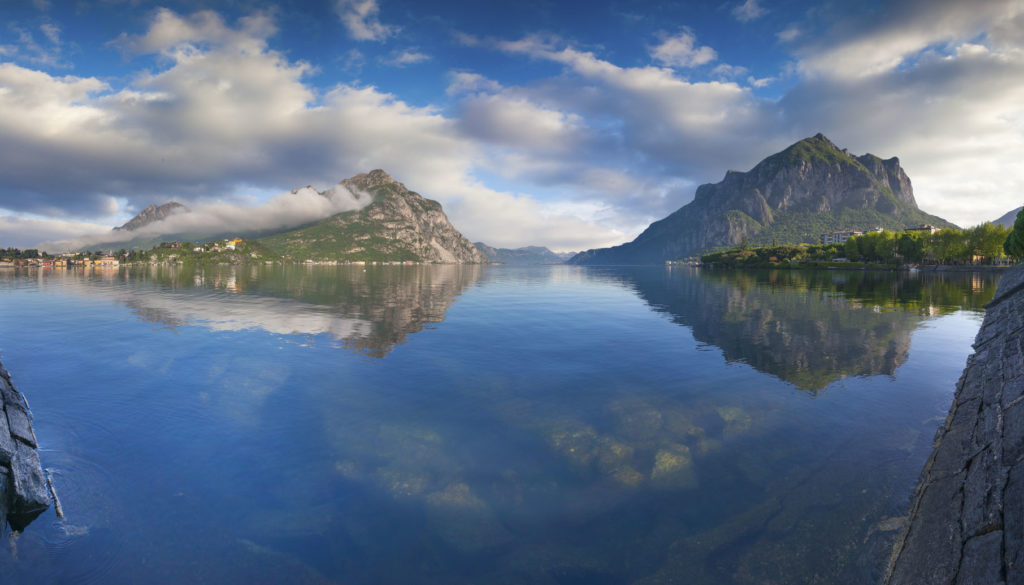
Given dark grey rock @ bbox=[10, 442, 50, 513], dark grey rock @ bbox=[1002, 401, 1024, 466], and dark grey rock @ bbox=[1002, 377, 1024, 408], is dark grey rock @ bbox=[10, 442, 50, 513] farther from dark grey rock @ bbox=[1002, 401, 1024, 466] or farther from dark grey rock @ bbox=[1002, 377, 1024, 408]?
dark grey rock @ bbox=[1002, 377, 1024, 408]

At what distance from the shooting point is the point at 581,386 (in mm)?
21984

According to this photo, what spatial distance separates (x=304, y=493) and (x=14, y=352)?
1291 inches

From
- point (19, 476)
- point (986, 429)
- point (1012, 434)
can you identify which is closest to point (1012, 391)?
point (986, 429)

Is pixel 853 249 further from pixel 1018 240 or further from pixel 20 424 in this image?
pixel 20 424

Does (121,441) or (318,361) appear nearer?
(121,441)

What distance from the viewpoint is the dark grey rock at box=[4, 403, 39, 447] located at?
13.9 meters

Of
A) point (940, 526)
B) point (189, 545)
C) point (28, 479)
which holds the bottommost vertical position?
point (189, 545)

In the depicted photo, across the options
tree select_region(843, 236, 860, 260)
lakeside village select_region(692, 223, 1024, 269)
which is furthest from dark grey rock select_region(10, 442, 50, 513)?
tree select_region(843, 236, 860, 260)

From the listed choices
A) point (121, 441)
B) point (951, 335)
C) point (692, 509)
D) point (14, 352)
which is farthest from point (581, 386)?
point (14, 352)

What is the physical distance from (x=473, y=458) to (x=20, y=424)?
53.1 ft

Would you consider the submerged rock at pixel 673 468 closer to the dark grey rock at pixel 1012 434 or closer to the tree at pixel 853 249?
the dark grey rock at pixel 1012 434

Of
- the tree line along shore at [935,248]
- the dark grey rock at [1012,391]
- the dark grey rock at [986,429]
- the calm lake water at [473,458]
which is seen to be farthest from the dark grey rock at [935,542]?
the tree line along shore at [935,248]

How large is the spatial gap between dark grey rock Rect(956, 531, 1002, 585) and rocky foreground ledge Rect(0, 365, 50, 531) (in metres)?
19.8

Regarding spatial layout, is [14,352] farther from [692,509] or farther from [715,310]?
[715,310]
